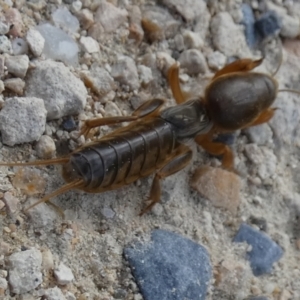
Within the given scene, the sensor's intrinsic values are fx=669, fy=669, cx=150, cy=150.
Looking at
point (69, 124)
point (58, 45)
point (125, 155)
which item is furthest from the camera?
point (58, 45)

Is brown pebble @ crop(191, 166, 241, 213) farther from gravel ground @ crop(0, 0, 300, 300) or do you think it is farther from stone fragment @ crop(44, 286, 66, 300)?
stone fragment @ crop(44, 286, 66, 300)

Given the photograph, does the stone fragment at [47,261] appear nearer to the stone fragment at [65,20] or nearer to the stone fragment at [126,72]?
the stone fragment at [126,72]

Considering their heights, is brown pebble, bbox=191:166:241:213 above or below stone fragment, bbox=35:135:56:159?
below

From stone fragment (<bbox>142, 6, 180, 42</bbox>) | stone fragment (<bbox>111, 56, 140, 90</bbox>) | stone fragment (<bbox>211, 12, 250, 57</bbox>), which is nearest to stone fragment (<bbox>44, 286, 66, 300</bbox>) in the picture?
stone fragment (<bbox>111, 56, 140, 90</bbox>)

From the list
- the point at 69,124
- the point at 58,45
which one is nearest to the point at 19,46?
the point at 58,45

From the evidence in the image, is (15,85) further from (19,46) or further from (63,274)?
(63,274)

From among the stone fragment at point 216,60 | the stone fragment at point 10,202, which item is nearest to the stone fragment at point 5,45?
the stone fragment at point 10,202
